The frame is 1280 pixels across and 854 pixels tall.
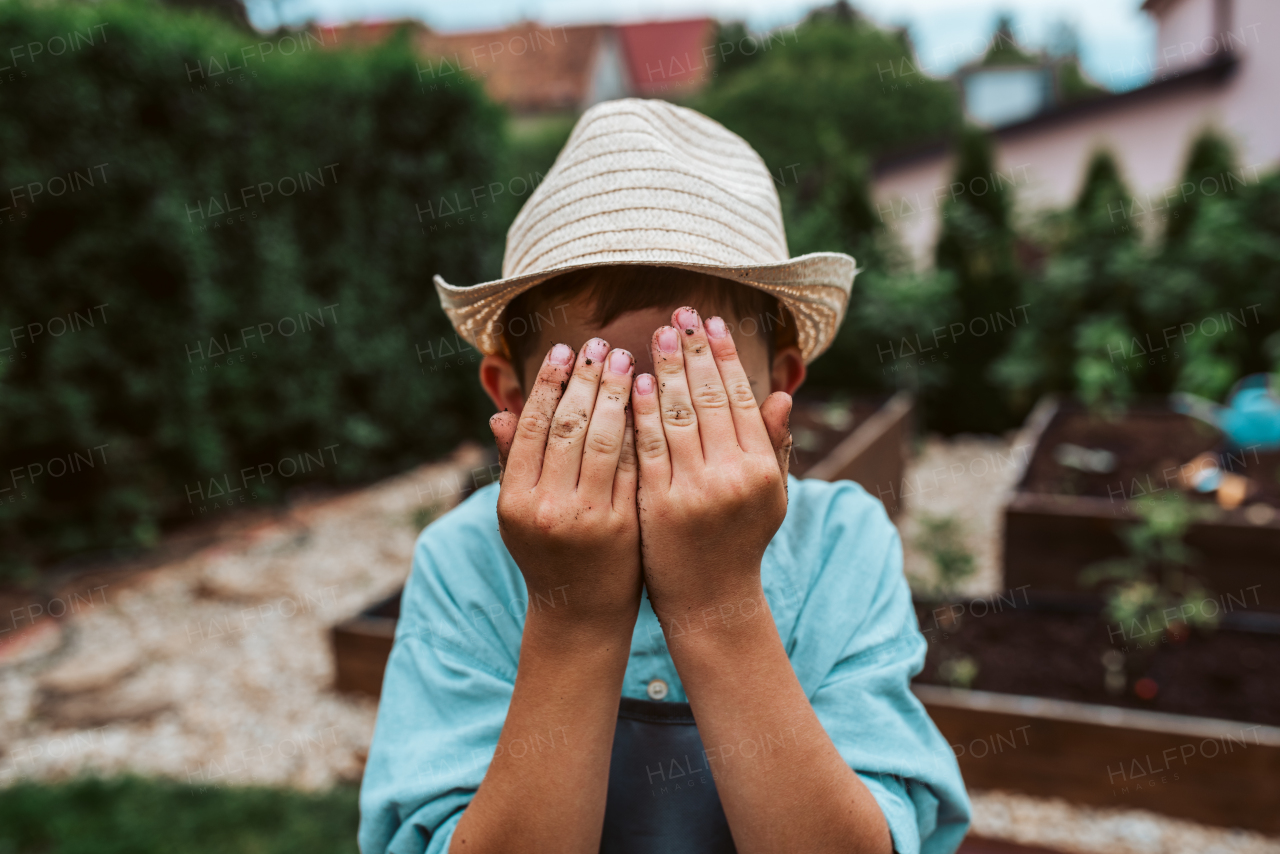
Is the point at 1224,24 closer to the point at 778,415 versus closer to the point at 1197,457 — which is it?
the point at 1197,457

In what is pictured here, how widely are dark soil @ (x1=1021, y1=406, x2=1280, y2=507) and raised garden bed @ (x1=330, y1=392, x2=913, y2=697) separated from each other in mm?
997

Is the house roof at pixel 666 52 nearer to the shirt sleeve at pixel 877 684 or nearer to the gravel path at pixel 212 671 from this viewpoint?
the gravel path at pixel 212 671

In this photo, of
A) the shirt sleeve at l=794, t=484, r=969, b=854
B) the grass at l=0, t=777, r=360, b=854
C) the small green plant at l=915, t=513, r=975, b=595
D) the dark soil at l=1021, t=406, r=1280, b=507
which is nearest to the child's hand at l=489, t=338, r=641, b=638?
the shirt sleeve at l=794, t=484, r=969, b=854

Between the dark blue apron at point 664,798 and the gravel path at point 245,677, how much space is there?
2153mm

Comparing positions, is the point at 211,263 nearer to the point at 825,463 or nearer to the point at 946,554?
the point at 825,463

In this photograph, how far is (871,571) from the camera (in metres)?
1.32

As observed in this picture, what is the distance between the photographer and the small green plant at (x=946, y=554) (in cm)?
383

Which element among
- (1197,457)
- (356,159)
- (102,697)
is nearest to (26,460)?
(102,697)

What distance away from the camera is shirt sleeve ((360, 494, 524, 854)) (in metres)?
1.15

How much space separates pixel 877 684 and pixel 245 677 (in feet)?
13.7

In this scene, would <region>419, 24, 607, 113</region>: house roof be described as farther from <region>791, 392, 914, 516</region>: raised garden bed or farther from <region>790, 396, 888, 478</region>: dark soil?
<region>791, 392, 914, 516</region>: raised garden bed

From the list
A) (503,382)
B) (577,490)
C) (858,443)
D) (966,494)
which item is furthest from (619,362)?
(966,494)

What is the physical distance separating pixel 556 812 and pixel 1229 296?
792cm

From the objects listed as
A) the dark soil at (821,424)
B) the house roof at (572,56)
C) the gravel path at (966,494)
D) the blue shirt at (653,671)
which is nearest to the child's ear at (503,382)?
the blue shirt at (653,671)
